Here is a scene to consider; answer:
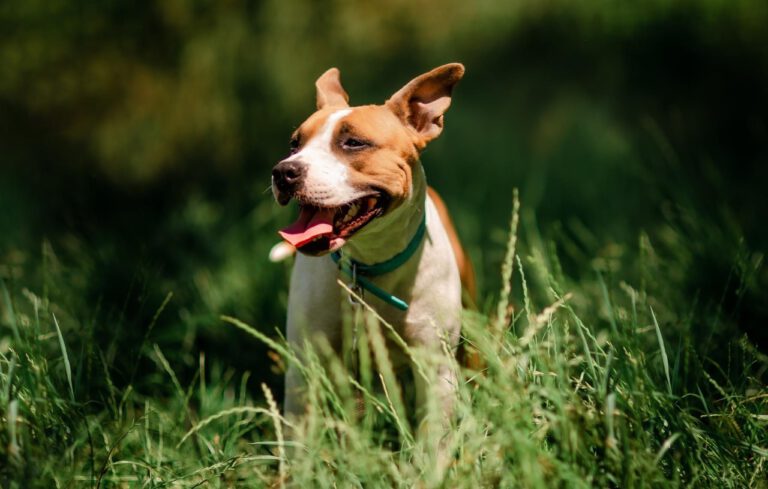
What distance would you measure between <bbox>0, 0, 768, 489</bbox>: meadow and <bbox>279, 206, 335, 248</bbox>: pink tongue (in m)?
0.28

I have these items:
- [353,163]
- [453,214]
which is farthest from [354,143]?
[453,214]

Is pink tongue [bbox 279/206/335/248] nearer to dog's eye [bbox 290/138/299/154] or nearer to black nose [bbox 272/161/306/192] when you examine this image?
black nose [bbox 272/161/306/192]

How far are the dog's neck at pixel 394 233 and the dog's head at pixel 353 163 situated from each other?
7 cm

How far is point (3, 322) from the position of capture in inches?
157

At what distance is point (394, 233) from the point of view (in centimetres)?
319

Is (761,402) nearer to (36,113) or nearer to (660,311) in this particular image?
(660,311)

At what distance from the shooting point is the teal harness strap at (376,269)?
10.5ft

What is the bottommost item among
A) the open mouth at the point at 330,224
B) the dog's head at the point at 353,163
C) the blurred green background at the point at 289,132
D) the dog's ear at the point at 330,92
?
the blurred green background at the point at 289,132

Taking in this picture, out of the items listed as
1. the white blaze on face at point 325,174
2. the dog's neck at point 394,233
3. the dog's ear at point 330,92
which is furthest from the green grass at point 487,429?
the dog's ear at point 330,92

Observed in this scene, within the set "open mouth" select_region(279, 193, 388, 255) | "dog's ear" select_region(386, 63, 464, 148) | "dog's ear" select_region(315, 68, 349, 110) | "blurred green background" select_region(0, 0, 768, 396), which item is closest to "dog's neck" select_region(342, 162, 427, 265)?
"open mouth" select_region(279, 193, 388, 255)

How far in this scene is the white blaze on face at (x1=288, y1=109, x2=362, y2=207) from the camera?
287 cm

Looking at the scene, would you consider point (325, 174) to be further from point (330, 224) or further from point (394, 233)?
point (394, 233)

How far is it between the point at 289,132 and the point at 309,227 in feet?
14.8

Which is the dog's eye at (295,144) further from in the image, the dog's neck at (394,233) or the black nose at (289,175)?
the dog's neck at (394,233)
